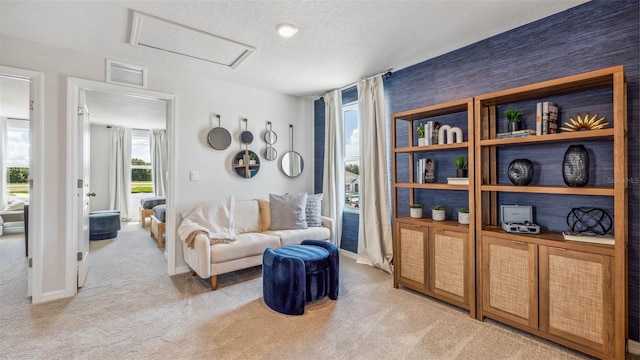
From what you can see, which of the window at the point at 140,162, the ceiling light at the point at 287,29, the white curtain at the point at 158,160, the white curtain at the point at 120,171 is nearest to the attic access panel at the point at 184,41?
the ceiling light at the point at 287,29

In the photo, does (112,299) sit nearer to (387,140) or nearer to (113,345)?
(113,345)

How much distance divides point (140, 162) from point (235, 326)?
6.75m

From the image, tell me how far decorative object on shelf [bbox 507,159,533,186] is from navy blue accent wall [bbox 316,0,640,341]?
16cm

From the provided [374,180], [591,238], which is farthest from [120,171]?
[591,238]

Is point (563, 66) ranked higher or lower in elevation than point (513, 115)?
higher

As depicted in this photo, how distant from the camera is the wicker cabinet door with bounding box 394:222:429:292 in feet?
8.73

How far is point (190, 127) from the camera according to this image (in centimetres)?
349

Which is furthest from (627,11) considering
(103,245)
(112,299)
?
(103,245)

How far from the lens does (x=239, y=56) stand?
296 centimetres

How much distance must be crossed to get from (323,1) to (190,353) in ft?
8.19

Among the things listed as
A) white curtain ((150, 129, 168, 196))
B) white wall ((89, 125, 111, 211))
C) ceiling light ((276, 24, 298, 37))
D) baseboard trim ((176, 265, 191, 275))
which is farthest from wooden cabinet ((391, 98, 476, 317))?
white wall ((89, 125, 111, 211))

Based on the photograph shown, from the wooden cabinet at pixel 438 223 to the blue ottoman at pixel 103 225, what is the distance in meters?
4.84

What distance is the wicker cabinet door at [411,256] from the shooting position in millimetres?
2660

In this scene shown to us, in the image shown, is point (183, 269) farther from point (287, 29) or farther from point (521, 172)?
point (521, 172)
